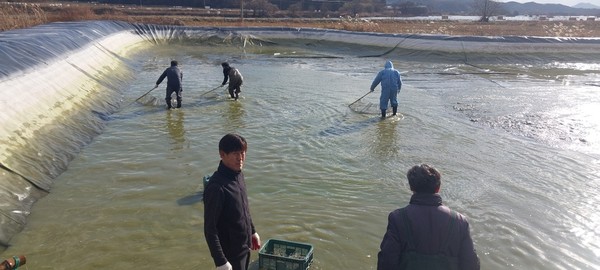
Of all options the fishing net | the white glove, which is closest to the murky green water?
the fishing net

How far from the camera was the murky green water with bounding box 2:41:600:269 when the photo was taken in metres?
5.32

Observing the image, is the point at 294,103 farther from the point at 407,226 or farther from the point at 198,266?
the point at 407,226

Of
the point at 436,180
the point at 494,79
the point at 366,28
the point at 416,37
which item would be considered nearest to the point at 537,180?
the point at 436,180

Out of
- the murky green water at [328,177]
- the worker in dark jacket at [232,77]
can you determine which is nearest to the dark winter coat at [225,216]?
the murky green water at [328,177]

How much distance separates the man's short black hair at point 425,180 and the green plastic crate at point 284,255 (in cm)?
172

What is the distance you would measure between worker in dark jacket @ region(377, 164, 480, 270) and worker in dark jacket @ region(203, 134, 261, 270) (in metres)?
1.13

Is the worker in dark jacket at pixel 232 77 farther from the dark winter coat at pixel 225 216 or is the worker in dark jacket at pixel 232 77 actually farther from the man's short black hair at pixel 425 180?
the man's short black hair at pixel 425 180

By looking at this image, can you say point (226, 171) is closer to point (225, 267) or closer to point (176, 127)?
point (225, 267)

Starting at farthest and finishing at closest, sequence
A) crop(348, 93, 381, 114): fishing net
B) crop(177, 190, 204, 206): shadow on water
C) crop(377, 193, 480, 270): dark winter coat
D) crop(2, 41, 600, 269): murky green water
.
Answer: crop(348, 93, 381, 114): fishing net
crop(177, 190, 204, 206): shadow on water
crop(2, 41, 600, 269): murky green water
crop(377, 193, 480, 270): dark winter coat

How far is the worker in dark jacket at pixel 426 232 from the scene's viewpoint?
2.89 meters

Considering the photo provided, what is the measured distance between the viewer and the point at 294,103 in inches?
517

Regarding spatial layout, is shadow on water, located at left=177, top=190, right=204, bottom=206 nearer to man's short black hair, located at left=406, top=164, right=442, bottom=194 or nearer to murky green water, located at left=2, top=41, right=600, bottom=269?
murky green water, located at left=2, top=41, right=600, bottom=269

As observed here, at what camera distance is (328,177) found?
7539mm

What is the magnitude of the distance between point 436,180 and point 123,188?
5.35 m
